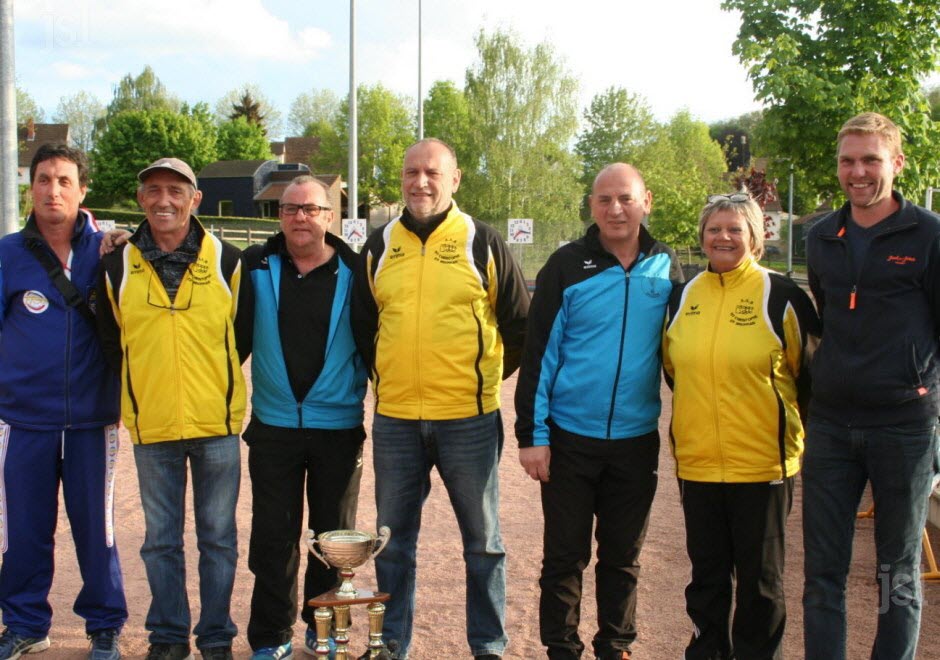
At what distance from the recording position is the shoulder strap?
4578 millimetres

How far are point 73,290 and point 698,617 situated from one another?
3.27 metres

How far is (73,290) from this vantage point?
15.1ft

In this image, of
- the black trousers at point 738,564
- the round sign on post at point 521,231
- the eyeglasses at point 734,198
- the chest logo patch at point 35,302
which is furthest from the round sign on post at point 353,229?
the black trousers at point 738,564

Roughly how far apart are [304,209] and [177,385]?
0.99 m

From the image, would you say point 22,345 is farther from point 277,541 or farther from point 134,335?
point 277,541

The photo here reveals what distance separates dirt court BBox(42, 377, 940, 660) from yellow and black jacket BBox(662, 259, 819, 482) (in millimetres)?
1264

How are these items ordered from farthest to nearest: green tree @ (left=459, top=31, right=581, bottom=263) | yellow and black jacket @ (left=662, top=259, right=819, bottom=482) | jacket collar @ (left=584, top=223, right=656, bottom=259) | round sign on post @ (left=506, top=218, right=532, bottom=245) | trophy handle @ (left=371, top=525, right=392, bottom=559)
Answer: green tree @ (left=459, top=31, right=581, bottom=263), round sign on post @ (left=506, top=218, right=532, bottom=245), jacket collar @ (left=584, top=223, right=656, bottom=259), yellow and black jacket @ (left=662, top=259, right=819, bottom=482), trophy handle @ (left=371, top=525, right=392, bottom=559)

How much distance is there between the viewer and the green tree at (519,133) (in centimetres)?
4872

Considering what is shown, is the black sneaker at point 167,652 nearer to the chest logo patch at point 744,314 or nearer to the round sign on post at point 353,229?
the chest logo patch at point 744,314

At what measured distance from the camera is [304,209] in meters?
4.48

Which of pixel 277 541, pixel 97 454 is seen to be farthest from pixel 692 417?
pixel 97 454

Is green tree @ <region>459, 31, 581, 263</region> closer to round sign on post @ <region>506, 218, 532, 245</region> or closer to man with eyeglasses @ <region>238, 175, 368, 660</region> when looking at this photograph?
round sign on post @ <region>506, 218, 532, 245</region>

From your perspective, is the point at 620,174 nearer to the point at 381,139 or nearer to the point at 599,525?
the point at 599,525

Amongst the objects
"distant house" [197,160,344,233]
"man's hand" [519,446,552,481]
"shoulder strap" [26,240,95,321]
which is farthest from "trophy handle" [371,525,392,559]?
"distant house" [197,160,344,233]
